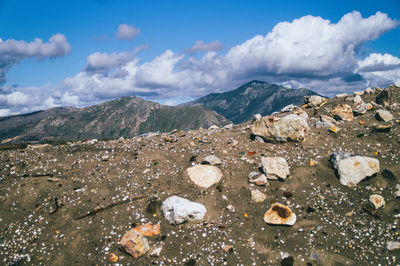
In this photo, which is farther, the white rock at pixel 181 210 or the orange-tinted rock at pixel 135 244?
the white rock at pixel 181 210

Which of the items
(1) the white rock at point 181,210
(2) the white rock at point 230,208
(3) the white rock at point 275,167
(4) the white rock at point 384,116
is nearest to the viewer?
(1) the white rock at point 181,210

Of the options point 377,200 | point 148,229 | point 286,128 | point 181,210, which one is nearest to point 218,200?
point 181,210

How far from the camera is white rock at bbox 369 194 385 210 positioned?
17.0 meters

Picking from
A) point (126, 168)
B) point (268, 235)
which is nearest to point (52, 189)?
point (126, 168)

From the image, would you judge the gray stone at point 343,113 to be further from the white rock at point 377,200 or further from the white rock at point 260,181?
the white rock at point 260,181

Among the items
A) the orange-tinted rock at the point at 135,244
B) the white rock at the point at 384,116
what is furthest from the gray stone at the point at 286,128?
the orange-tinted rock at the point at 135,244

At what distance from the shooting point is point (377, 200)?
17219 millimetres

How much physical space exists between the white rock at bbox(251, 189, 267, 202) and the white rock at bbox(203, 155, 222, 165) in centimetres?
Answer: 514

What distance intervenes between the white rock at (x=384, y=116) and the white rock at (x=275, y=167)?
1595cm

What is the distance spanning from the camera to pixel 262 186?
796 inches

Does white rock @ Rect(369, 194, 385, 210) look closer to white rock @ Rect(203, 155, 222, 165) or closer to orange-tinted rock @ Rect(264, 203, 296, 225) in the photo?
orange-tinted rock @ Rect(264, 203, 296, 225)

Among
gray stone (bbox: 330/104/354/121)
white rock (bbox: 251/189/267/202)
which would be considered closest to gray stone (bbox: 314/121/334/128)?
gray stone (bbox: 330/104/354/121)

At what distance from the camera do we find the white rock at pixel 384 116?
25.9 metres

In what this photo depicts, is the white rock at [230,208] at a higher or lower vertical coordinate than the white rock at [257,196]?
lower
